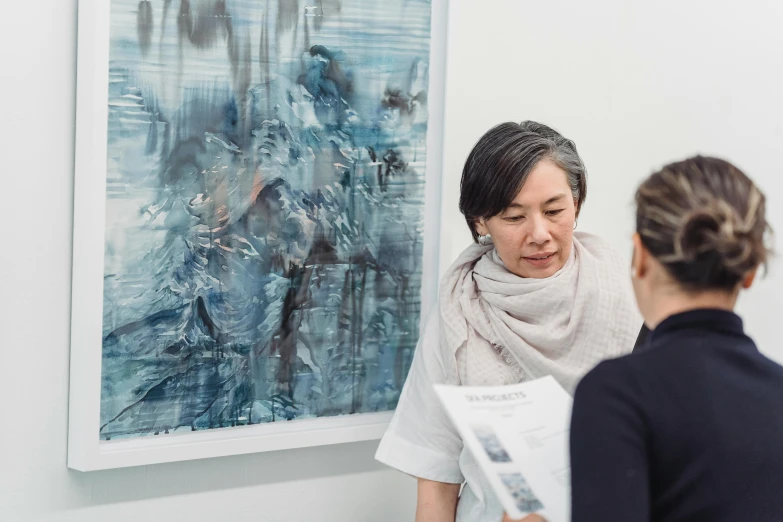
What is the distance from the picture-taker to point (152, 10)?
1.23 m

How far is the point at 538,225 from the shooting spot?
1297 millimetres

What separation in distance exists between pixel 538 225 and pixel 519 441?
0.48m

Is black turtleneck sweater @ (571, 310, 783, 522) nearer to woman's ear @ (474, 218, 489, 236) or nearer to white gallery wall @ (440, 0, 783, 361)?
woman's ear @ (474, 218, 489, 236)

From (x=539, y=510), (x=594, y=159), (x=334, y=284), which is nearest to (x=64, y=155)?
(x=334, y=284)

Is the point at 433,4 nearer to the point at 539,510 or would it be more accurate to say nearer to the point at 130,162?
the point at 130,162

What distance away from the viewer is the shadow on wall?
1.29 metres

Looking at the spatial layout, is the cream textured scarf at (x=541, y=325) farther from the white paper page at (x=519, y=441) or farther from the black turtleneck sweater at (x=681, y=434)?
the black turtleneck sweater at (x=681, y=434)

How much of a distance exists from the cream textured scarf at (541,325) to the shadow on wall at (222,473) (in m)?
0.29

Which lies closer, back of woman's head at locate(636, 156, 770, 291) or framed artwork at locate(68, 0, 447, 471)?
back of woman's head at locate(636, 156, 770, 291)

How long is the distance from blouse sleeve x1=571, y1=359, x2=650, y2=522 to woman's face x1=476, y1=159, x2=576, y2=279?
57 centimetres

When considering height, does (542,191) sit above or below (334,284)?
above

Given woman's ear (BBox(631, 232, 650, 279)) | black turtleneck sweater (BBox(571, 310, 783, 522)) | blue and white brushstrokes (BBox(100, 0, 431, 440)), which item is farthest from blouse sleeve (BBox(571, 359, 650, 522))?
blue and white brushstrokes (BBox(100, 0, 431, 440))

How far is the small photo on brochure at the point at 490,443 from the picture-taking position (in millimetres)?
861

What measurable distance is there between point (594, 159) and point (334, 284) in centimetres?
62
